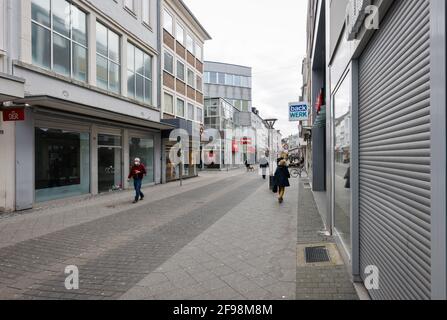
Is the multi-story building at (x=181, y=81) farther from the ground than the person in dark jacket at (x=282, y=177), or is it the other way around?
the multi-story building at (x=181, y=81)

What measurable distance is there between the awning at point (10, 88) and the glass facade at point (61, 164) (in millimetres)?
2142

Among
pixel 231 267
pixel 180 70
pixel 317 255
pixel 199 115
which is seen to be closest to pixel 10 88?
pixel 231 267

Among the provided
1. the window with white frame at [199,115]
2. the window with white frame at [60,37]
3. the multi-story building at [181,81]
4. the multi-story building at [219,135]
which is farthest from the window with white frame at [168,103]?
the multi-story building at [219,135]

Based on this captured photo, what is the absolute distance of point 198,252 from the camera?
5.57 m

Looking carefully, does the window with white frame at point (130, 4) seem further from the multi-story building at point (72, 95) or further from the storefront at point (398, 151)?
the storefront at point (398, 151)

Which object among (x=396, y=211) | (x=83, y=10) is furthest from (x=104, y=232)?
(x=83, y=10)

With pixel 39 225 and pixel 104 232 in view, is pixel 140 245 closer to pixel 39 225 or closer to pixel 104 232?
pixel 104 232

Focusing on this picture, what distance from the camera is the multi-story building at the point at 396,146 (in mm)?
1977

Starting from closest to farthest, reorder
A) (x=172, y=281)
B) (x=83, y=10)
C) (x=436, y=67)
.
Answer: (x=436, y=67) < (x=172, y=281) < (x=83, y=10)

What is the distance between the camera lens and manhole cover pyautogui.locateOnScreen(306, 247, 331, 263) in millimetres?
5062

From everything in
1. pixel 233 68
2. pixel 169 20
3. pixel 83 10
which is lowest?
pixel 83 10

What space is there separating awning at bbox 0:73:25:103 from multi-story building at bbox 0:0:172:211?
0.09ft
